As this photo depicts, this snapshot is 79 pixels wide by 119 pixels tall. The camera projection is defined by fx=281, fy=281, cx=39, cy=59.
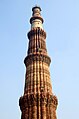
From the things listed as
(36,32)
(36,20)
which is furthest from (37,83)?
(36,20)

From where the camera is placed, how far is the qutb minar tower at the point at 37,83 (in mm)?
32844

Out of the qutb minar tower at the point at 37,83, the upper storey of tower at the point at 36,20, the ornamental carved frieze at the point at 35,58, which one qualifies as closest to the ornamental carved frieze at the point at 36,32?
the qutb minar tower at the point at 37,83

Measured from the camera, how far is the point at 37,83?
1367 inches

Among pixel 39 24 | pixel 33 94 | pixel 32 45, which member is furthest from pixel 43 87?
pixel 39 24

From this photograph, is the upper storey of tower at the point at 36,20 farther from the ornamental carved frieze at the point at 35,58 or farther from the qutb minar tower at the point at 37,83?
the ornamental carved frieze at the point at 35,58

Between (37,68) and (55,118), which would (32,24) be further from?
(55,118)

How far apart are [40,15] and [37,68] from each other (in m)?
10.4

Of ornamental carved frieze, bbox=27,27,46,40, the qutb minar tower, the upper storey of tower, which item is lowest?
the qutb minar tower

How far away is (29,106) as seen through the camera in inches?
1308

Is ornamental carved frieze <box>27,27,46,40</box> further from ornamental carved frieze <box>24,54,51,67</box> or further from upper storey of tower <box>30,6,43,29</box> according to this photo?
ornamental carved frieze <box>24,54,51,67</box>

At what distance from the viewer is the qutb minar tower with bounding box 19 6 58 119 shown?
1293 inches

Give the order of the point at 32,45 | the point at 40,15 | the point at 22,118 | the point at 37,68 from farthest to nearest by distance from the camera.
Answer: the point at 40,15, the point at 32,45, the point at 37,68, the point at 22,118

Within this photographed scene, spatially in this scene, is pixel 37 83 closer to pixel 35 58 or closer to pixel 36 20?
pixel 35 58

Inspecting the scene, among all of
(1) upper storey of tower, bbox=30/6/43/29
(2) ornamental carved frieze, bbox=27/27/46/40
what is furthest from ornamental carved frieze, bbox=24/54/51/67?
(1) upper storey of tower, bbox=30/6/43/29
